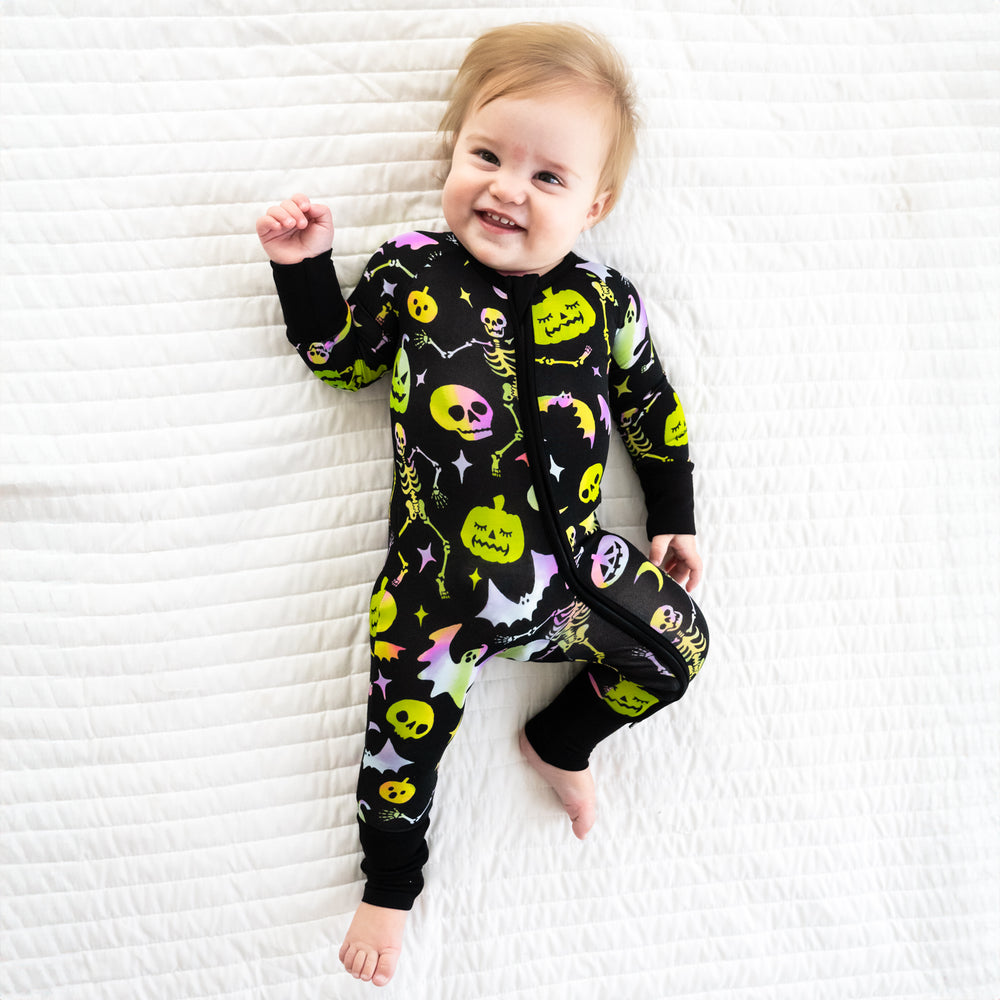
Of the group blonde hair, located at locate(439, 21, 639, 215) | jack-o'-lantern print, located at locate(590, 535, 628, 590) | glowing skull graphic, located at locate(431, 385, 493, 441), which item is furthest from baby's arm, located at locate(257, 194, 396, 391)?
jack-o'-lantern print, located at locate(590, 535, 628, 590)

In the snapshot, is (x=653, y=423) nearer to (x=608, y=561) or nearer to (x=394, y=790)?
(x=608, y=561)

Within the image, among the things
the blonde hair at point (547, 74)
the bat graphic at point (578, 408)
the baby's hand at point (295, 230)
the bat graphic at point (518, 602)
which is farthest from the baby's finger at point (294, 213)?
the bat graphic at point (518, 602)

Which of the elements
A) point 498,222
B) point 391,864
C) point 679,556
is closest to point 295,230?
point 498,222

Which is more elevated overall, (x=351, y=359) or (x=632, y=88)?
(x=632, y=88)

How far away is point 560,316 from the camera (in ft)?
3.01

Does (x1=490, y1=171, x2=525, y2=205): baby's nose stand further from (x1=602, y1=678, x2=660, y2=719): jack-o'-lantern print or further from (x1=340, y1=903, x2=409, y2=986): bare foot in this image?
(x1=340, y1=903, x2=409, y2=986): bare foot

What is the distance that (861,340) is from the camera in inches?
41.9

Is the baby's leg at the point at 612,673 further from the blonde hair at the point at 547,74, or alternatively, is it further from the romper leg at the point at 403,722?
the blonde hair at the point at 547,74

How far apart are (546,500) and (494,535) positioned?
7 centimetres

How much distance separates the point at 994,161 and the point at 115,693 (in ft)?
4.25

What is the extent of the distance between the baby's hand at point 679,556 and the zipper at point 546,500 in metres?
0.10

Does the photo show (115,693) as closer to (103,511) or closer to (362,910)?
(103,511)

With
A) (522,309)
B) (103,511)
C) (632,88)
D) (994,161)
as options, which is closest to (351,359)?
(522,309)

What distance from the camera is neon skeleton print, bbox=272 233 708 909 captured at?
2.90ft
